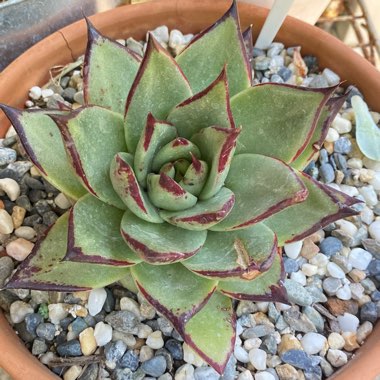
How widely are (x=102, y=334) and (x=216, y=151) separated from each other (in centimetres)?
35

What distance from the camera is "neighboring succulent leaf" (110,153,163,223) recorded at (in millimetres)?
620

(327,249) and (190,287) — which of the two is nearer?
(190,287)

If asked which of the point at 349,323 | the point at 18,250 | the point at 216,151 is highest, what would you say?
the point at 216,151

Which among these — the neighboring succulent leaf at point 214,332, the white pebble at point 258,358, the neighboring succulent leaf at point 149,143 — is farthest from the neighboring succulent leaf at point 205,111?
the white pebble at point 258,358

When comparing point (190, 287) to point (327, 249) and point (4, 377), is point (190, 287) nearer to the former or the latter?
point (327, 249)

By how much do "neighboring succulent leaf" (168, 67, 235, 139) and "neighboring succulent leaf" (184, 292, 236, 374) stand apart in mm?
238

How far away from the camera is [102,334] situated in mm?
813

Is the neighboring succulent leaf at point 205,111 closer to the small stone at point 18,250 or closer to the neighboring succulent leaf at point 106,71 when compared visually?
the neighboring succulent leaf at point 106,71

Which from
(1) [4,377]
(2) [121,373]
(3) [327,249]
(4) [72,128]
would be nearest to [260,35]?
(3) [327,249]

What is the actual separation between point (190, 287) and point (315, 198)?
0.20 m

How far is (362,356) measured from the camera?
0.81 metres

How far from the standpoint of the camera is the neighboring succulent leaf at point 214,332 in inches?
27.7

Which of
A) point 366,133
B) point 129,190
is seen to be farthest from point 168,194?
point 366,133

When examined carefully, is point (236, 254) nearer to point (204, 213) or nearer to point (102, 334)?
point (204, 213)
